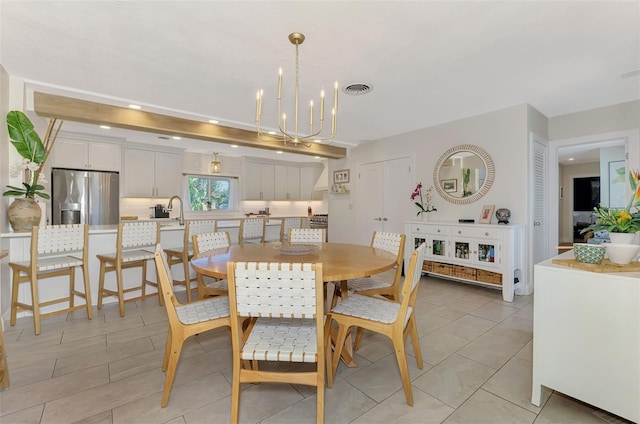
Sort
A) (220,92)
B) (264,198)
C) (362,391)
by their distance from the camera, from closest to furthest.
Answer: (362,391) < (220,92) < (264,198)

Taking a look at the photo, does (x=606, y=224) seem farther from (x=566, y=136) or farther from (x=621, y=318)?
(x=566, y=136)

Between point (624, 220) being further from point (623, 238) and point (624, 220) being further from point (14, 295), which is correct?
point (14, 295)

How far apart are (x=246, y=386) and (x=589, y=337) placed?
187cm

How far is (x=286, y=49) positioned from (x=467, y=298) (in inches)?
130

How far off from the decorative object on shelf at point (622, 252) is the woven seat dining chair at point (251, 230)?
11.7ft

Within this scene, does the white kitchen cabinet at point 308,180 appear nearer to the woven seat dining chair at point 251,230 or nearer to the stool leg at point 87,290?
the woven seat dining chair at point 251,230

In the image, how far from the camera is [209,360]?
2172 mm

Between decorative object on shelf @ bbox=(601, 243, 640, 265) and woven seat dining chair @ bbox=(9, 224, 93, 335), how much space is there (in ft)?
12.9

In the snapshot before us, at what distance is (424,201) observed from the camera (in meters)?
4.75

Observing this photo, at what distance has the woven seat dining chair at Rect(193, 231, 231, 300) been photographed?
237 cm

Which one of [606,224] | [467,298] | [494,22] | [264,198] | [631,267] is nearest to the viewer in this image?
[631,267]

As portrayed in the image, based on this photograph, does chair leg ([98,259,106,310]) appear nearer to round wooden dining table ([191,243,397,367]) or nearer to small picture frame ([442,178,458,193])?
round wooden dining table ([191,243,397,367])

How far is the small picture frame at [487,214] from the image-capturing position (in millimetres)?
3863

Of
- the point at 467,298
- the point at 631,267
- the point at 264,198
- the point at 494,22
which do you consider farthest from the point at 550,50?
the point at 264,198
